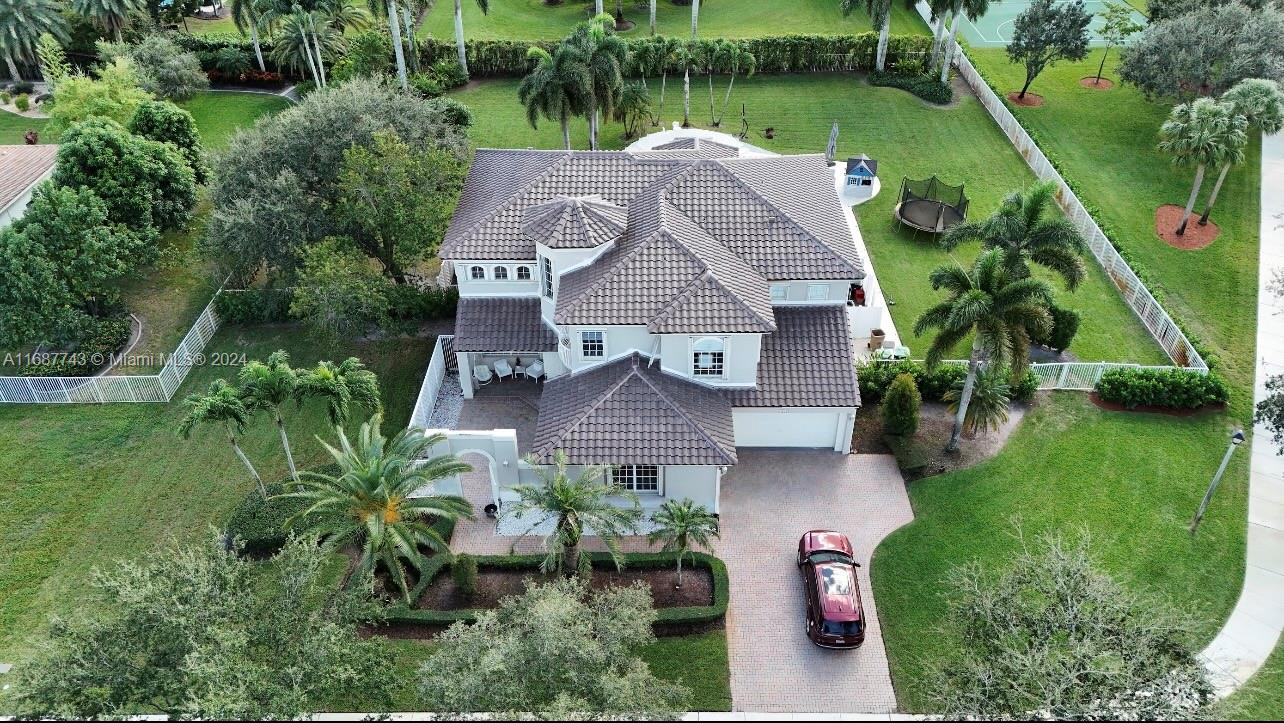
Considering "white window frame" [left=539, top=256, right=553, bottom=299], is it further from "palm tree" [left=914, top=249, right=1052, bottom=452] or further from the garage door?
"palm tree" [left=914, top=249, right=1052, bottom=452]

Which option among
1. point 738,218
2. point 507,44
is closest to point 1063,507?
point 738,218

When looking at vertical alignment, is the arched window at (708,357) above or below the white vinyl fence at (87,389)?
above

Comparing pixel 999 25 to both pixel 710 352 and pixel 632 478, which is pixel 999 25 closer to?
pixel 710 352

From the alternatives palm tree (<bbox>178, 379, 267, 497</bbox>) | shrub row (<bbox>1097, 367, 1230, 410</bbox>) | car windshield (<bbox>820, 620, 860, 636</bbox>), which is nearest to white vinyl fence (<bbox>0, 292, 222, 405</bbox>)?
palm tree (<bbox>178, 379, 267, 497</bbox>)

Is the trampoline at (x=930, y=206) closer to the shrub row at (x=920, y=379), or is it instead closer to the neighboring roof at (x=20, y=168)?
the shrub row at (x=920, y=379)

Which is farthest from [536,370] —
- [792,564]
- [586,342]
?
[792,564]

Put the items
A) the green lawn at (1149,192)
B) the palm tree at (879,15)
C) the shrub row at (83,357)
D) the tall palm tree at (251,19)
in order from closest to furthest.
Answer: the shrub row at (83,357)
the green lawn at (1149,192)
the tall palm tree at (251,19)
the palm tree at (879,15)

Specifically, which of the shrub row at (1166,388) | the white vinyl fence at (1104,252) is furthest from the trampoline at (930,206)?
the shrub row at (1166,388)
